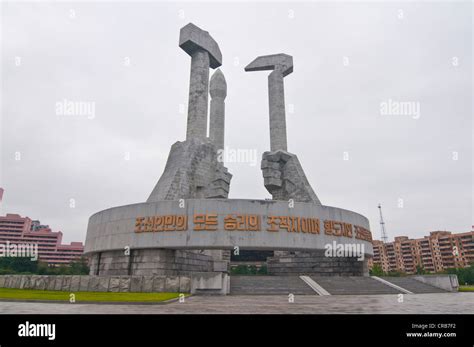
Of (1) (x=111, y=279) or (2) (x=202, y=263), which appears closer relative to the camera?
(1) (x=111, y=279)

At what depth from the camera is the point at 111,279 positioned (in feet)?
50.1

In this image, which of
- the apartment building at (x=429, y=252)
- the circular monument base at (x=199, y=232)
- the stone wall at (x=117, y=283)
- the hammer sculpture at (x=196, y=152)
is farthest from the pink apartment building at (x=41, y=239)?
the apartment building at (x=429, y=252)

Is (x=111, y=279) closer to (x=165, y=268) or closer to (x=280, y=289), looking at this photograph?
(x=165, y=268)

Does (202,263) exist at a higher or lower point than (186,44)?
lower

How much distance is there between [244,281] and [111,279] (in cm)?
711

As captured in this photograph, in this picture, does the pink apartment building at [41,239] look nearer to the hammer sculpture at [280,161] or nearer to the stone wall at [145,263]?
the stone wall at [145,263]

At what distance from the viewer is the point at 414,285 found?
19500 millimetres

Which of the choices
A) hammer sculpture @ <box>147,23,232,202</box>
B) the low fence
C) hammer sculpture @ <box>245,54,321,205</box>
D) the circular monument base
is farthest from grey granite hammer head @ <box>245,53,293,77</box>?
the low fence

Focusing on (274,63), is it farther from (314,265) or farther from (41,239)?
(41,239)

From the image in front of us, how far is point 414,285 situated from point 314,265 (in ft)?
23.4

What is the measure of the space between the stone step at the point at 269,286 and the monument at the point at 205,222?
78.6 inches
